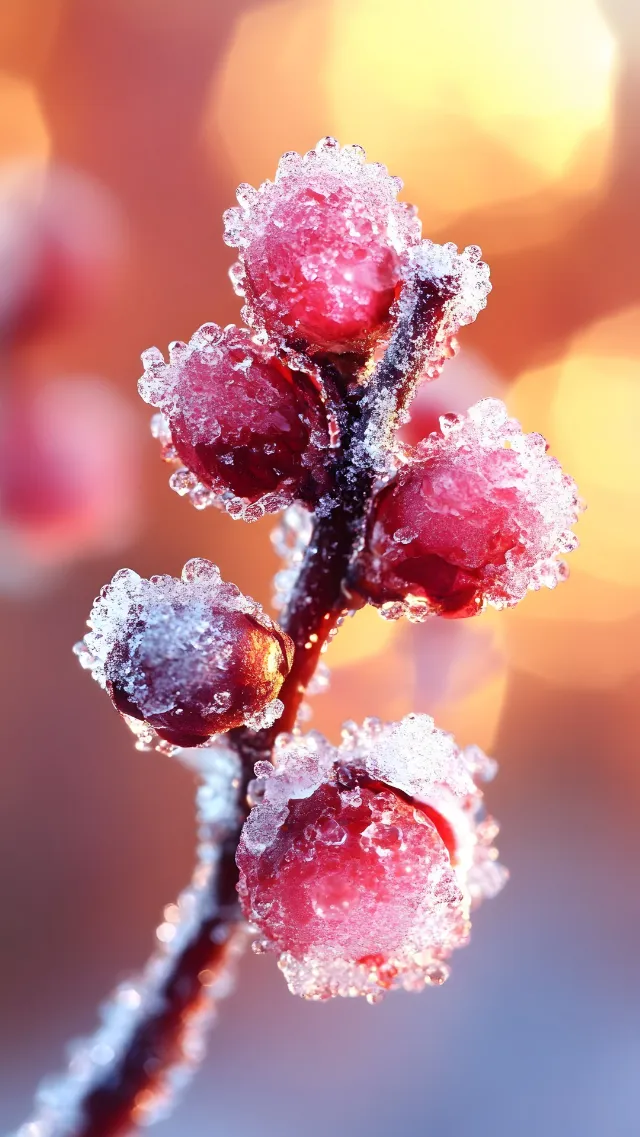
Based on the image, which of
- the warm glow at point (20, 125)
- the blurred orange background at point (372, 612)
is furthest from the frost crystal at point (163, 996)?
the warm glow at point (20, 125)

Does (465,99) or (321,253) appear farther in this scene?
(465,99)

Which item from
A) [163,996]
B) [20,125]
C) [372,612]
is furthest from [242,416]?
[20,125]

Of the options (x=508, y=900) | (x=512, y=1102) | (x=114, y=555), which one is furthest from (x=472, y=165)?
(x=512, y=1102)

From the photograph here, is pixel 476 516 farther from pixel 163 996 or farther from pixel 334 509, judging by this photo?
pixel 163 996

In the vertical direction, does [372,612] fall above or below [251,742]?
above

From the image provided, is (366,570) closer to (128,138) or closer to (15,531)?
(15,531)

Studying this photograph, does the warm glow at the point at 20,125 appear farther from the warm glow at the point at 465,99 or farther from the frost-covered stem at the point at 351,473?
the frost-covered stem at the point at 351,473

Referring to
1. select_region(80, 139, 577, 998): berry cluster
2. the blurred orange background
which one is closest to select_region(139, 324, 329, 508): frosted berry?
select_region(80, 139, 577, 998): berry cluster

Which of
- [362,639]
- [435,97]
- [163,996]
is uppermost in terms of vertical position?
[435,97]

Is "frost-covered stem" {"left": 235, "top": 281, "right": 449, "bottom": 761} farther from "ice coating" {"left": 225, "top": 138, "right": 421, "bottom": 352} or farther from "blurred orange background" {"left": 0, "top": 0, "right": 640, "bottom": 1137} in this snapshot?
"blurred orange background" {"left": 0, "top": 0, "right": 640, "bottom": 1137}
